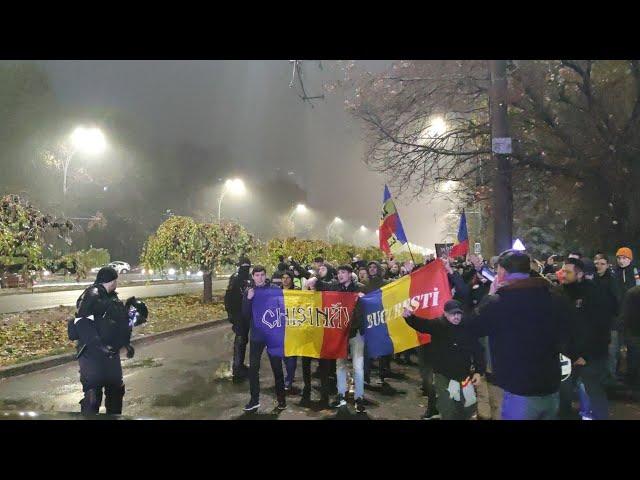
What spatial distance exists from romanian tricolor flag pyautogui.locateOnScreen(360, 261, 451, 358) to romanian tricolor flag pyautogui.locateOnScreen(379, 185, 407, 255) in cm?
289

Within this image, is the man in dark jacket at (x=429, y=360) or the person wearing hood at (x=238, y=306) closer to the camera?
the man in dark jacket at (x=429, y=360)

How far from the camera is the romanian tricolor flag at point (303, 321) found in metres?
6.87

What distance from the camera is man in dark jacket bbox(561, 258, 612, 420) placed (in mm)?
4996

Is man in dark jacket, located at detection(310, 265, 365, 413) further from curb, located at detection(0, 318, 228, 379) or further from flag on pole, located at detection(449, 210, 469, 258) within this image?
curb, located at detection(0, 318, 228, 379)

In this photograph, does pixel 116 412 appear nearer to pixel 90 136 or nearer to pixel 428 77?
pixel 428 77

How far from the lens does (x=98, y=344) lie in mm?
4836

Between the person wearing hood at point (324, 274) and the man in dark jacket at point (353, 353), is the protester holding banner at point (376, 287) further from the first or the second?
the man in dark jacket at point (353, 353)

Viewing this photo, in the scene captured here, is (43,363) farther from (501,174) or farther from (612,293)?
(612,293)

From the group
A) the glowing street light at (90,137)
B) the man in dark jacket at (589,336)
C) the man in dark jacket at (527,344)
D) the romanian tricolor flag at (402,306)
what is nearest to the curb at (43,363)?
the romanian tricolor flag at (402,306)

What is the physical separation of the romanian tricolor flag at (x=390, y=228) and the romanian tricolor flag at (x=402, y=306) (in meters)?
2.89

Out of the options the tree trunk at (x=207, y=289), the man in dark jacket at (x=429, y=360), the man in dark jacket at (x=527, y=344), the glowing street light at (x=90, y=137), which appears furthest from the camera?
the glowing street light at (x=90, y=137)

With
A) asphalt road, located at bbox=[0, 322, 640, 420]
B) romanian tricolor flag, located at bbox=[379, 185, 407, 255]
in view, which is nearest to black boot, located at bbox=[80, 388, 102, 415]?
asphalt road, located at bbox=[0, 322, 640, 420]

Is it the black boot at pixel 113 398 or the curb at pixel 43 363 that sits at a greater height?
the black boot at pixel 113 398
